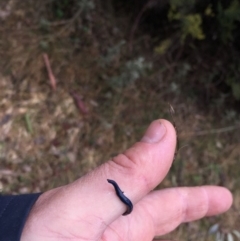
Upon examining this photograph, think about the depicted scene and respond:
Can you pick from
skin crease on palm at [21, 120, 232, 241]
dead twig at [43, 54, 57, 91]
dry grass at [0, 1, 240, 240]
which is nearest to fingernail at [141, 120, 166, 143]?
skin crease on palm at [21, 120, 232, 241]

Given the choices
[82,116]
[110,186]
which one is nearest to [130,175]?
[110,186]

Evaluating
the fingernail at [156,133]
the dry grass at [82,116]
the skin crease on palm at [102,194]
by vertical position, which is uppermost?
the fingernail at [156,133]

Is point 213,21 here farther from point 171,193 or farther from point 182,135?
point 171,193

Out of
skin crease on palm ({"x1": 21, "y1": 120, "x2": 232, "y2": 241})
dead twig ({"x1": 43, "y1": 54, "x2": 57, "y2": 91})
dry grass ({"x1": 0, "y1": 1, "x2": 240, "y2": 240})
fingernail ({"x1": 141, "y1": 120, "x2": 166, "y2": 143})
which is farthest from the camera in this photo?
dead twig ({"x1": 43, "y1": 54, "x2": 57, "y2": 91})

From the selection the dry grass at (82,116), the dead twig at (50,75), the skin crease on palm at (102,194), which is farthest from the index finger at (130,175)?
the dead twig at (50,75)

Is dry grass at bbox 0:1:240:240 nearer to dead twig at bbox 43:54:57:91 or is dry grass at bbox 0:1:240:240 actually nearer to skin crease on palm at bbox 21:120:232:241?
→ dead twig at bbox 43:54:57:91

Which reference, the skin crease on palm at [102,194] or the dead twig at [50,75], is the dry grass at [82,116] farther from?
the skin crease on palm at [102,194]
